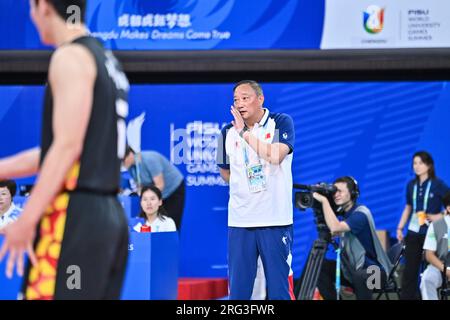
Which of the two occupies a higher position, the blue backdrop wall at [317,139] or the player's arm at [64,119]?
the blue backdrop wall at [317,139]

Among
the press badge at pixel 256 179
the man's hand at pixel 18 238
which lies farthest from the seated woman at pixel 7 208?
the man's hand at pixel 18 238

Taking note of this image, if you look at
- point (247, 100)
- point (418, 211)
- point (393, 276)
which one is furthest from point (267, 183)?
point (418, 211)

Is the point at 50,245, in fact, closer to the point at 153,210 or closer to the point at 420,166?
the point at 153,210

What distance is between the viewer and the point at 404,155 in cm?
1072

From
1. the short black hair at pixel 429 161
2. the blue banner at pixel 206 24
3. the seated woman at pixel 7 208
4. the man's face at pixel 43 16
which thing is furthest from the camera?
the blue banner at pixel 206 24

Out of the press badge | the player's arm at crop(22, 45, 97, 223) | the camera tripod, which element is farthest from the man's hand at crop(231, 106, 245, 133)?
Answer: the player's arm at crop(22, 45, 97, 223)

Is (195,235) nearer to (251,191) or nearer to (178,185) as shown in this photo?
(178,185)

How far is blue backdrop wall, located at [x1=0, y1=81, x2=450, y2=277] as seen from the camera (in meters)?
10.6

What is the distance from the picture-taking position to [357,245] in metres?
8.40

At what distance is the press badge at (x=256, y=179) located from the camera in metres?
6.70

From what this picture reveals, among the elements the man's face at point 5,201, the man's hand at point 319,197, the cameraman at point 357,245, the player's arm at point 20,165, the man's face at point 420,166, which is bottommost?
the player's arm at point 20,165

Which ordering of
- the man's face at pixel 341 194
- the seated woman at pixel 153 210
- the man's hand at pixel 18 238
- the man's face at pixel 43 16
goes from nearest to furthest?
1. the man's hand at pixel 18 238
2. the man's face at pixel 43 16
3. the seated woman at pixel 153 210
4. the man's face at pixel 341 194

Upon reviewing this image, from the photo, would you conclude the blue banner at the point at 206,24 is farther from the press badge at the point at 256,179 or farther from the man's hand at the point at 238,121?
the press badge at the point at 256,179

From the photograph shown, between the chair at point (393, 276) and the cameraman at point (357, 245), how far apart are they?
0.08m
